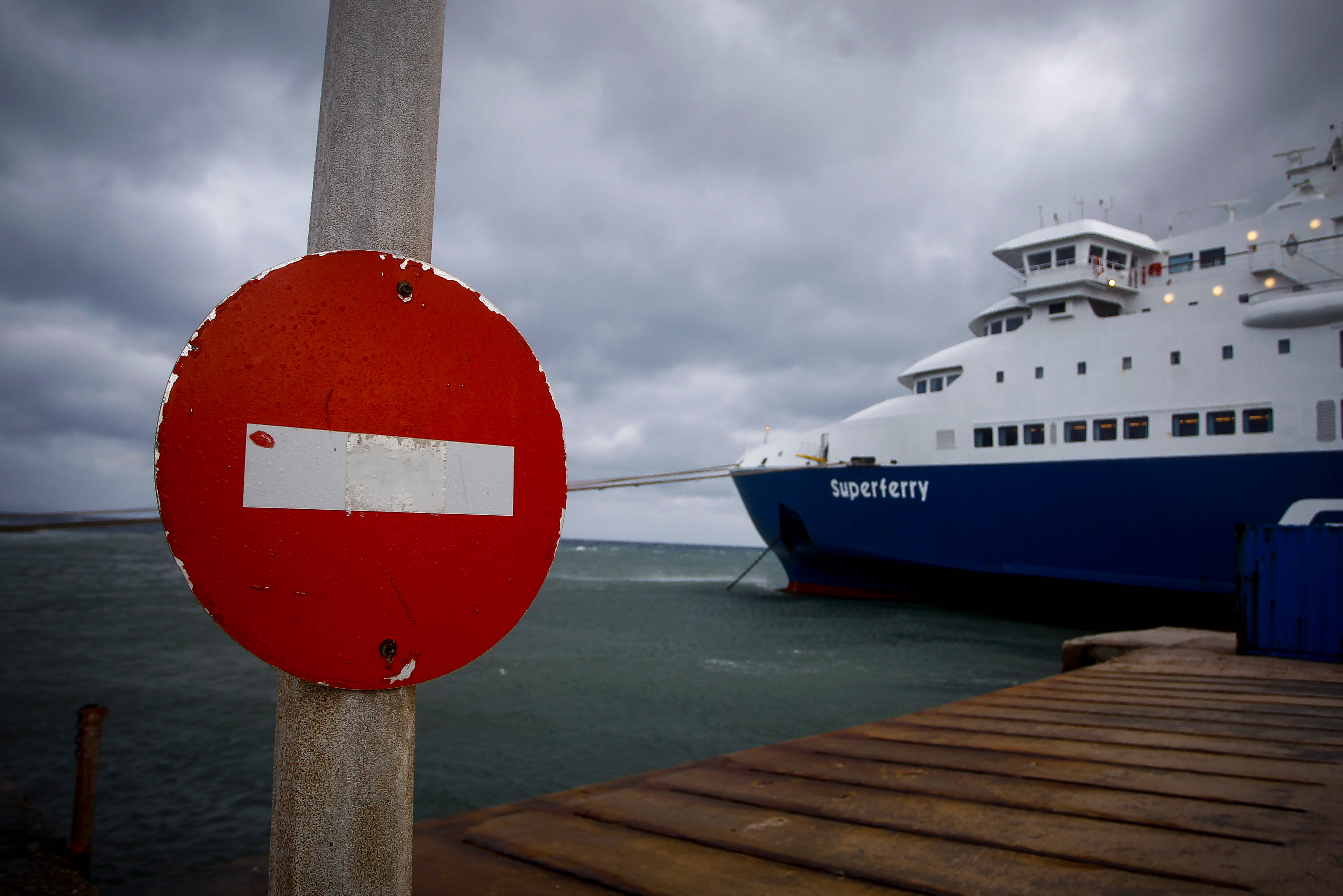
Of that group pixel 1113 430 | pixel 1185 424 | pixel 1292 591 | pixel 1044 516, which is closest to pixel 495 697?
pixel 1292 591

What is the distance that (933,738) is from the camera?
3.56 metres

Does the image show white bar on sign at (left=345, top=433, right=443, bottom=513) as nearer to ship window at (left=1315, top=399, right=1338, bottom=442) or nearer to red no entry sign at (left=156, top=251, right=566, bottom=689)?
red no entry sign at (left=156, top=251, right=566, bottom=689)

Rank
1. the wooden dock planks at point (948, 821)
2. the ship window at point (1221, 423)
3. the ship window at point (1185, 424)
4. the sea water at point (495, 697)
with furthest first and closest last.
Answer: the ship window at point (1185, 424), the ship window at point (1221, 423), the sea water at point (495, 697), the wooden dock planks at point (948, 821)

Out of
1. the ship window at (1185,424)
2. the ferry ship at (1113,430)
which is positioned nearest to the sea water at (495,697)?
the ferry ship at (1113,430)

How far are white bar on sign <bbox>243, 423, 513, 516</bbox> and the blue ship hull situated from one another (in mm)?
14919

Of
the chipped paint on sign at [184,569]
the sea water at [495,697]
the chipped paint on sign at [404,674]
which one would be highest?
the chipped paint on sign at [184,569]

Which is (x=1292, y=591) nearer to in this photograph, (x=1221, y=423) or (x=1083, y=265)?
(x=1221, y=423)

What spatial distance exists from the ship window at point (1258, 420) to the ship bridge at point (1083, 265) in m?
4.74

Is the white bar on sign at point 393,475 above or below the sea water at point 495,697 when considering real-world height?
above

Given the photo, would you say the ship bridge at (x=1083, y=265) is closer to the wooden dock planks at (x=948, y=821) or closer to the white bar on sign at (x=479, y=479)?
the wooden dock planks at (x=948, y=821)

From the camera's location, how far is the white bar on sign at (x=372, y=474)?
0.94 m

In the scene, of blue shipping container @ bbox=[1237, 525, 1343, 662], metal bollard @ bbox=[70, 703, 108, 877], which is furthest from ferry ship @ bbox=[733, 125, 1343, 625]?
metal bollard @ bbox=[70, 703, 108, 877]

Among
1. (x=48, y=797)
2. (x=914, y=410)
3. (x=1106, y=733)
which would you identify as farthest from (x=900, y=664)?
(x=48, y=797)

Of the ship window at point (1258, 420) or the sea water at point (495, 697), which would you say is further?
the ship window at point (1258, 420)
